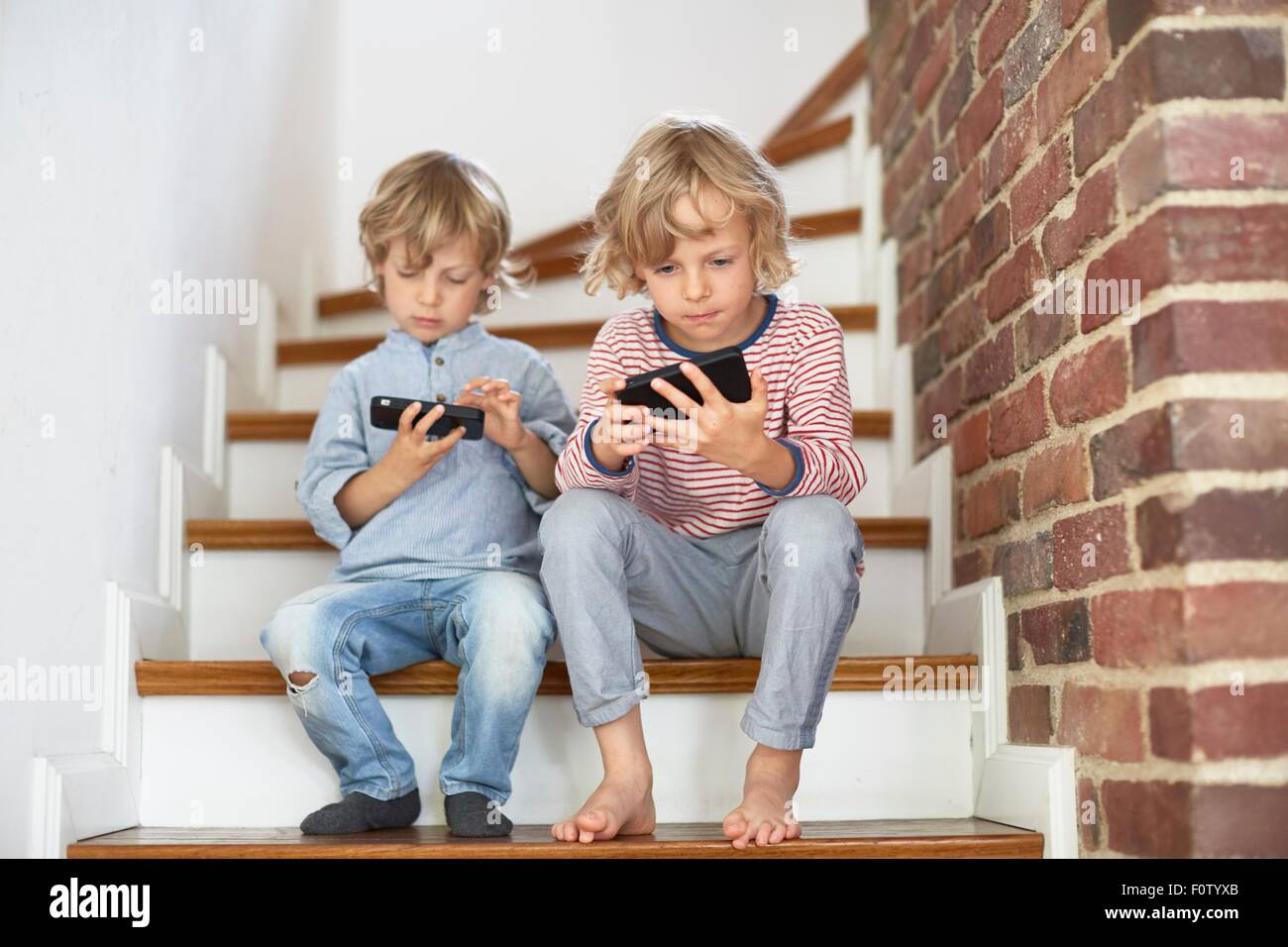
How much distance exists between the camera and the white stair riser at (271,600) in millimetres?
1702

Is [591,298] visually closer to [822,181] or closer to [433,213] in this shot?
[822,181]

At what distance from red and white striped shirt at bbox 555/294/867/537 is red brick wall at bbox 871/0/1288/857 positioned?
0.70ft

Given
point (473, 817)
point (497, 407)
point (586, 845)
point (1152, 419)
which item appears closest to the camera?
point (1152, 419)

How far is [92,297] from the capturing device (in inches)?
55.4

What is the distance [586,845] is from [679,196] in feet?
2.31

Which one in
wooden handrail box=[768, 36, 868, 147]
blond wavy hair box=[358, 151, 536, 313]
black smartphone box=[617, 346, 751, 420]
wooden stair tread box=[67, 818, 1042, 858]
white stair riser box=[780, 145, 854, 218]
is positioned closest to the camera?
wooden stair tread box=[67, 818, 1042, 858]

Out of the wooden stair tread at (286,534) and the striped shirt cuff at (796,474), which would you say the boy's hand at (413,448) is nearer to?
the wooden stair tread at (286,534)

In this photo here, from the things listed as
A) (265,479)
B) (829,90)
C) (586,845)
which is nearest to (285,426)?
(265,479)

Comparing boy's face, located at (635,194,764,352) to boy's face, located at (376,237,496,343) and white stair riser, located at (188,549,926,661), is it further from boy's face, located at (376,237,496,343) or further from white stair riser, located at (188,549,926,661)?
white stair riser, located at (188,549,926,661)

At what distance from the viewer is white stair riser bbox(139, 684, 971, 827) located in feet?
4.66

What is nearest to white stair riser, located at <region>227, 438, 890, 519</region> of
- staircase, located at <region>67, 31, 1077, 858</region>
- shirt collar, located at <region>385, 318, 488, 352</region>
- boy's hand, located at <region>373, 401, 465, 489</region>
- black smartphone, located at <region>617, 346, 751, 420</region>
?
staircase, located at <region>67, 31, 1077, 858</region>

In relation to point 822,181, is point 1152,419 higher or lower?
lower

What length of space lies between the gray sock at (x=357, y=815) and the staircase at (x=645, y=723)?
0.8 inches

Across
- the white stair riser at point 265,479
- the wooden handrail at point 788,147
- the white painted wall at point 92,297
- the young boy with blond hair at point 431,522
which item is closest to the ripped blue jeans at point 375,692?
the young boy with blond hair at point 431,522
